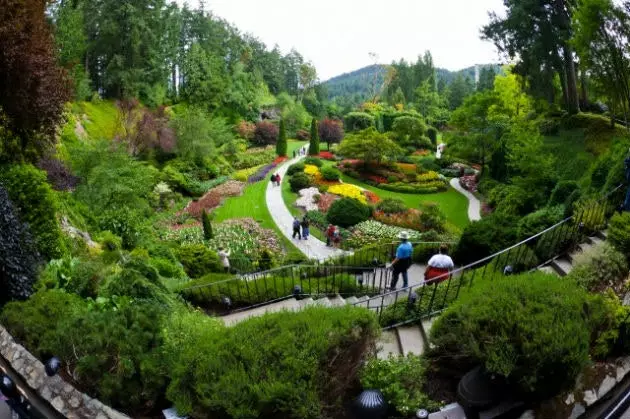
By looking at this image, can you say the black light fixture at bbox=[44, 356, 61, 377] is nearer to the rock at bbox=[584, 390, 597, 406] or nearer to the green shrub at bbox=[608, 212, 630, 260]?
the rock at bbox=[584, 390, 597, 406]

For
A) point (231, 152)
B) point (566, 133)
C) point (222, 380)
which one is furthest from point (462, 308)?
point (231, 152)

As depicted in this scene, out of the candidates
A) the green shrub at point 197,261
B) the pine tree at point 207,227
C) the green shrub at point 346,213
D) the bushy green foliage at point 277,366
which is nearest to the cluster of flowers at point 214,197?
the pine tree at point 207,227

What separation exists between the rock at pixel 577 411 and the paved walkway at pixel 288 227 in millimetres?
11601

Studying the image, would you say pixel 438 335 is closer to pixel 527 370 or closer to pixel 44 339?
pixel 527 370

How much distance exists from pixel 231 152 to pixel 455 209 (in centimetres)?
2149

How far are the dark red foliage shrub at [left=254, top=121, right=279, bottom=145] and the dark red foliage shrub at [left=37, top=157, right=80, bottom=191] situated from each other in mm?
33870

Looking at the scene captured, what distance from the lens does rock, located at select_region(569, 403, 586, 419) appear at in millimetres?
4938

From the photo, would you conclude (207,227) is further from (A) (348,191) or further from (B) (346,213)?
(A) (348,191)

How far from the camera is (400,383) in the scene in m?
5.23

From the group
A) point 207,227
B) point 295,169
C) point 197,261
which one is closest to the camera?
point 197,261

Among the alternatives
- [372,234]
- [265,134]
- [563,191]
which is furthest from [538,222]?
[265,134]

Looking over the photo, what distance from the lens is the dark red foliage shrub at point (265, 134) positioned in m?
49.7

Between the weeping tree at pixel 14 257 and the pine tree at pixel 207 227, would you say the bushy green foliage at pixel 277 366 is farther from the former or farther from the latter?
the pine tree at pixel 207 227

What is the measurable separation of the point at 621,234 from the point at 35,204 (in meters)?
11.8
